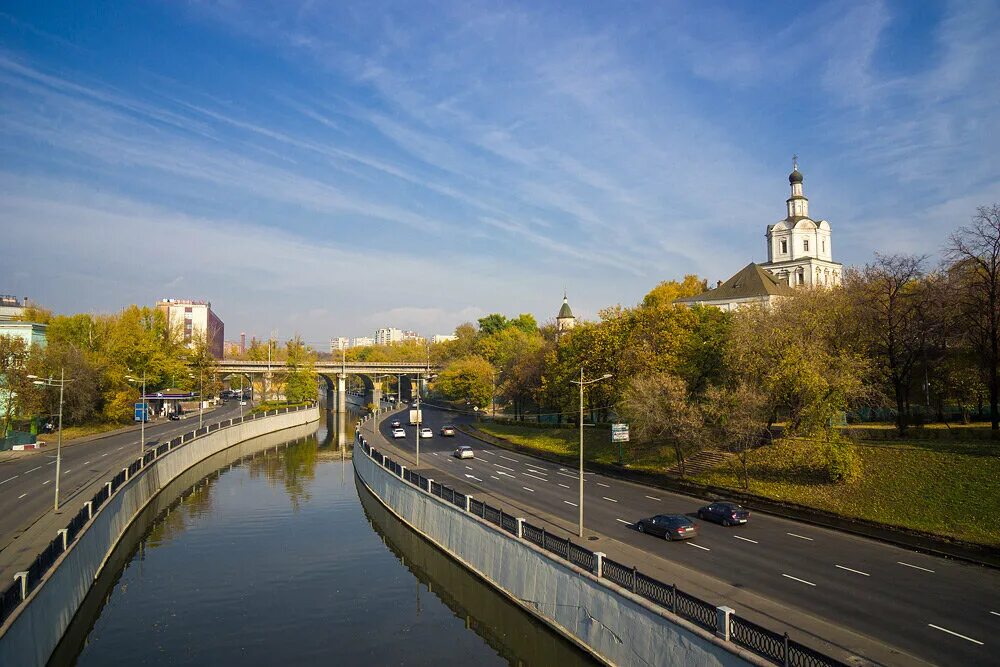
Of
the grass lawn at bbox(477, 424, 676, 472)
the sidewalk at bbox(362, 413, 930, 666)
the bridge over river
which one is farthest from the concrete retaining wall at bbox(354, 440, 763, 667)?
the bridge over river

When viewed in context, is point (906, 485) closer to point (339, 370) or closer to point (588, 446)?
point (588, 446)

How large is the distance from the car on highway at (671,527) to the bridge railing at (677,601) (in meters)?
7.57

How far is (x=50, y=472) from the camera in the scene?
49.4 metres

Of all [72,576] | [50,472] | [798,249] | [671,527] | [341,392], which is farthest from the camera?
[341,392]

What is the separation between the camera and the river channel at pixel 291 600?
23.8 meters

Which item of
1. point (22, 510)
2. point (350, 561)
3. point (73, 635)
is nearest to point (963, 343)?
point (350, 561)

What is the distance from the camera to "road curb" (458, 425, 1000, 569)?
27.9 meters

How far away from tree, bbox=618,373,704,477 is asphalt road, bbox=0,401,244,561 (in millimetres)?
36253

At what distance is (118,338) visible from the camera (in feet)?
309

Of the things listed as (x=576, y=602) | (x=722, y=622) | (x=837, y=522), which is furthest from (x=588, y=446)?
(x=722, y=622)

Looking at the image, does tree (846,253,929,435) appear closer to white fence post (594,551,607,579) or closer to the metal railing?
white fence post (594,551,607,579)

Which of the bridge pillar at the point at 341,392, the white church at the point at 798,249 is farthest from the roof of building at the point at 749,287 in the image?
the bridge pillar at the point at 341,392

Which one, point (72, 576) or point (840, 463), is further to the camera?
point (840, 463)

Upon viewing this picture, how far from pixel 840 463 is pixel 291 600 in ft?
104
